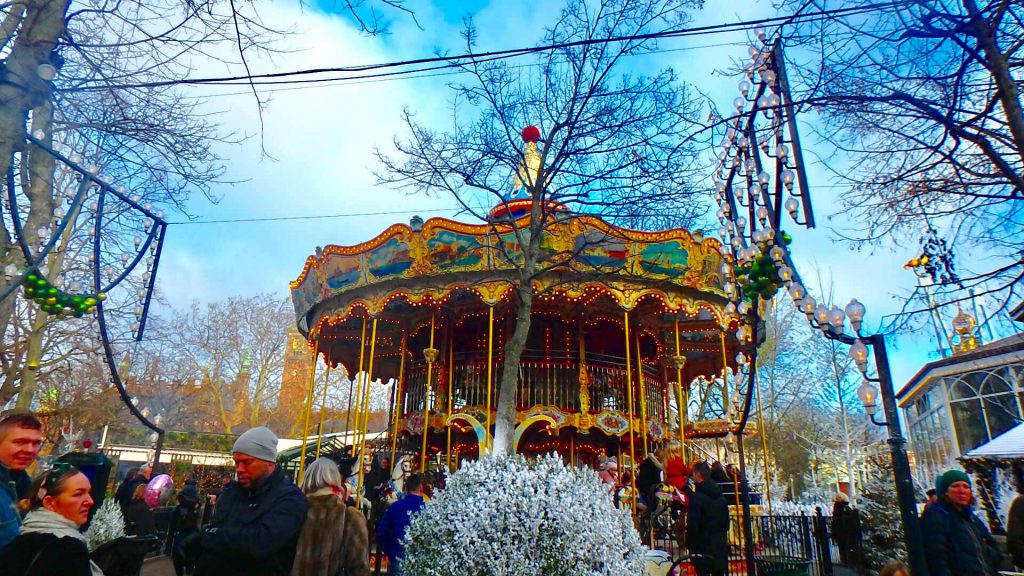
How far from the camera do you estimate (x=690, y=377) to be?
20.8 m

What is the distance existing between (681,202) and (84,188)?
934 cm

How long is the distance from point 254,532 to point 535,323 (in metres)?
13.1

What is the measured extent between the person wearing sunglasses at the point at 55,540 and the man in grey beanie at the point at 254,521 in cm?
51

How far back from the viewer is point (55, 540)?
2.33 metres

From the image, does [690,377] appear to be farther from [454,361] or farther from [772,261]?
[772,261]

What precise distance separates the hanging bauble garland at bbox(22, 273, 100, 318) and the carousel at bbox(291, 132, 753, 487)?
19.6 feet

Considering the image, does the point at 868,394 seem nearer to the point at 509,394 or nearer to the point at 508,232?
the point at 509,394

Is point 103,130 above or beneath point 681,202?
beneath

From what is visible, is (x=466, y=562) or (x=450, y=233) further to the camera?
(x=450, y=233)

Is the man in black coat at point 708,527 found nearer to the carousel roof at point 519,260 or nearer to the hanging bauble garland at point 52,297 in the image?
the carousel roof at point 519,260

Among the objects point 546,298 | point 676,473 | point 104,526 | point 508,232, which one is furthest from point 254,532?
point 546,298

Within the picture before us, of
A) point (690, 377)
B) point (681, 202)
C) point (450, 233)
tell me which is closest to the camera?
point (681, 202)

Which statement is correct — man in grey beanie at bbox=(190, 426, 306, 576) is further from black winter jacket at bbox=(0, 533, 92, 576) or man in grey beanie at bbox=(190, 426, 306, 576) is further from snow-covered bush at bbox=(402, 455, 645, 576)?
snow-covered bush at bbox=(402, 455, 645, 576)

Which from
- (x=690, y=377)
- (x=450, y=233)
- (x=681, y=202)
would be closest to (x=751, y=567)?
(x=681, y=202)
